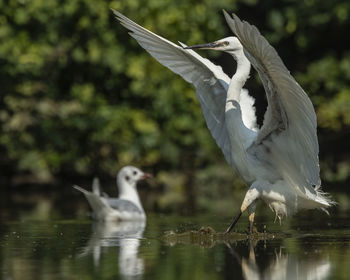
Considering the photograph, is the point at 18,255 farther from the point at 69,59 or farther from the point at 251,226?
the point at 69,59

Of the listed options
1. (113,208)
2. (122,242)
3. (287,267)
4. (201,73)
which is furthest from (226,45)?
(113,208)

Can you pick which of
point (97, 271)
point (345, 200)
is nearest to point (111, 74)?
point (345, 200)

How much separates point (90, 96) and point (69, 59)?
122cm

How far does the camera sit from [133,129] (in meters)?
20.4

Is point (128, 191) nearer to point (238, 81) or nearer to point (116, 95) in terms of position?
point (238, 81)

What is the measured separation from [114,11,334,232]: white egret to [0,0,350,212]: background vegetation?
851cm

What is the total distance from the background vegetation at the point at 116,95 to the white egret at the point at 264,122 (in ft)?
27.9

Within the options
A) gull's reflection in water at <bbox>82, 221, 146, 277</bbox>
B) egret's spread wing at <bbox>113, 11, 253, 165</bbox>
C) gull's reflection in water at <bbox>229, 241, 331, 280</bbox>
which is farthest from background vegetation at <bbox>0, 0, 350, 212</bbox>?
gull's reflection in water at <bbox>229, 241, 331, 280</bbox>

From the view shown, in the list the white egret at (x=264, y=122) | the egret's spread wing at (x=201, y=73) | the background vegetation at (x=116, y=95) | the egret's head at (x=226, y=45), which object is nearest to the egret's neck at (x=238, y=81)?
the white egret at (x=264, y=122)

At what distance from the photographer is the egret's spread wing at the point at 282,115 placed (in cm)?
744

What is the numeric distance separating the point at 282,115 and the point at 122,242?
1.92 m

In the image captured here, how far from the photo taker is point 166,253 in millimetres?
7344

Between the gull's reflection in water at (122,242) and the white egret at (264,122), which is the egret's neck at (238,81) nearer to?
the white egret at (264,122)

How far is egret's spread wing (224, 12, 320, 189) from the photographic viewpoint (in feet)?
24.4
